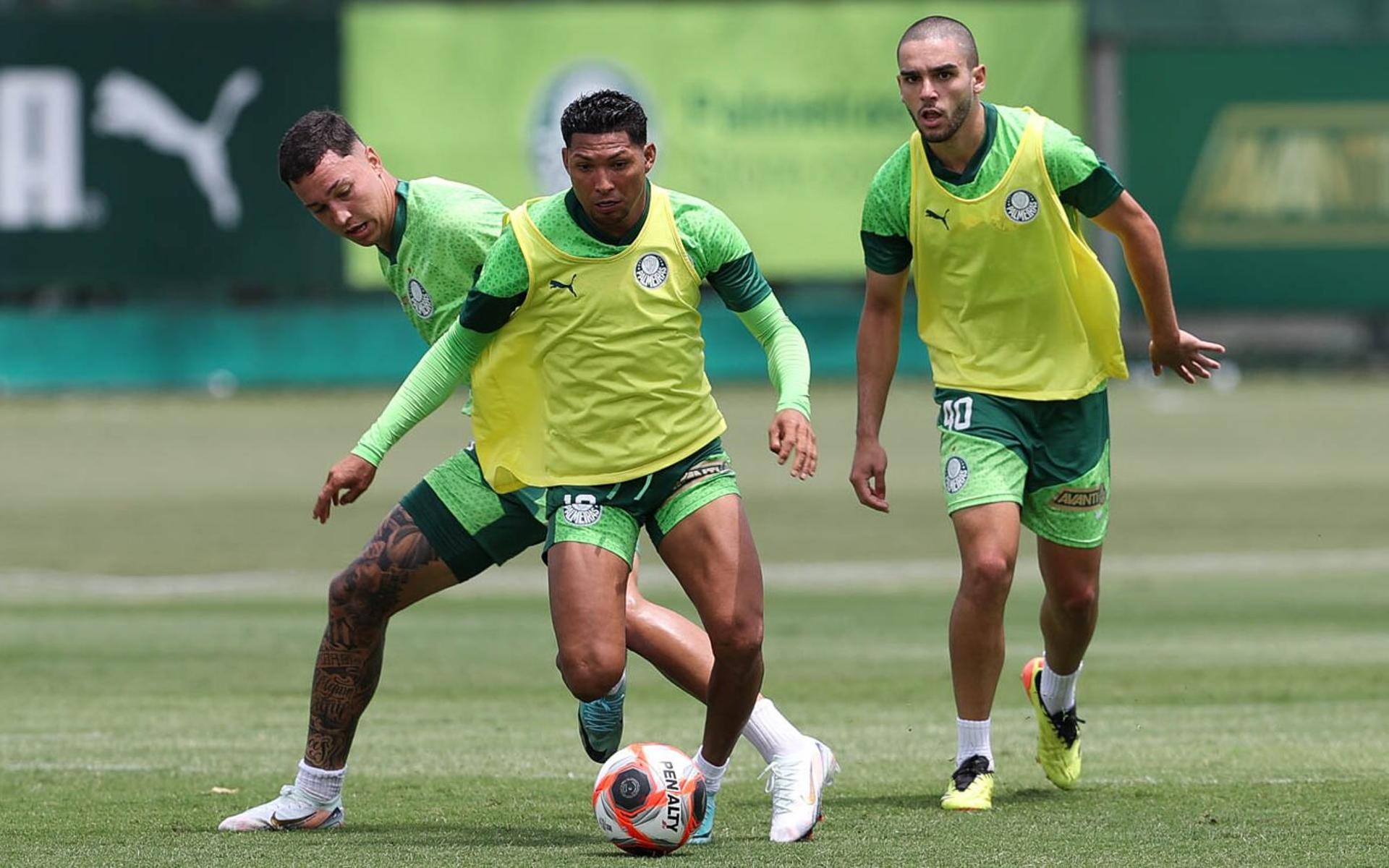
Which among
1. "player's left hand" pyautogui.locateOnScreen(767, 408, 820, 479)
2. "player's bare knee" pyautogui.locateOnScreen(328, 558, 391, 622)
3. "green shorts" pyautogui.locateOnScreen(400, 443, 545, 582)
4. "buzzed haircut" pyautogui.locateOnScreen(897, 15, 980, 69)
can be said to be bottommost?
"player's bare knee" pyautogui.locateOnScreen(328, 558, 391, 622)

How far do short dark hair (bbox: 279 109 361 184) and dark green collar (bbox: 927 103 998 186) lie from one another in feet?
6.28

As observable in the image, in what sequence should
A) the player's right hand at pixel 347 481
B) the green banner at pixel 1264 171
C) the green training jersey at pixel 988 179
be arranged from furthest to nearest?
the green banner at pixel 1264 171 → the green training jersey at pixel 988 179 → the player's right hand at pixel 347 481

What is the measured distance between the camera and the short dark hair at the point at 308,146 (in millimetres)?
7711

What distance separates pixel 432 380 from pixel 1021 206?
80.0 inches

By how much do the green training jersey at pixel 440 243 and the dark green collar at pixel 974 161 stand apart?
4.66 feet

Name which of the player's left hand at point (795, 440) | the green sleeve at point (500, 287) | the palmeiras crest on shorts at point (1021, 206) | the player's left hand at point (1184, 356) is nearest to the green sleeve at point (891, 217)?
the palmeiras crest on shorts at point (1021, 206)

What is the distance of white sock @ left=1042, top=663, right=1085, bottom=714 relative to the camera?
28.4 feet

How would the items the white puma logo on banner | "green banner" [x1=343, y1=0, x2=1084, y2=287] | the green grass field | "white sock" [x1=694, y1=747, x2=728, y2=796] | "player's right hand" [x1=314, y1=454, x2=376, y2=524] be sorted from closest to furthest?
"player's right hand" [x1=314, y1=454, x2=376, y2=524] < the green grass field < "white sock" [x1=694, y1=747, x2=728, y2=796] < the white puma logo on banner < "green banner" [x1=343, y1=0, x2=1084, y2=287]

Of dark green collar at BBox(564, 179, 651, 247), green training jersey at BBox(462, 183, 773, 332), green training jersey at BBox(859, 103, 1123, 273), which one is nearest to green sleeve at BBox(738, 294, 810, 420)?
green training jersey at BBox(462, 183, 773, 332)

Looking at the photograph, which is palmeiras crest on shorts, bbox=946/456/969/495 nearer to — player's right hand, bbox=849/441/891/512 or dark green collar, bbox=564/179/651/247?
player's right hand, bbox=849/441/891/512

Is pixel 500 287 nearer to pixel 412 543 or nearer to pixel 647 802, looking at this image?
pixel 412 543

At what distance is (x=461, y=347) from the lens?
764 centimetres

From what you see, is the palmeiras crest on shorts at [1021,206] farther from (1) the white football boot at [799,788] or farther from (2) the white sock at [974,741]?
(1) the white football boot at [799,788]

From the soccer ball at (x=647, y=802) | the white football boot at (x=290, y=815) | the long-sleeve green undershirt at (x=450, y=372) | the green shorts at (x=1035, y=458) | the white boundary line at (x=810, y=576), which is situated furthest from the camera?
the white boundary line at (x=810, y=576)
